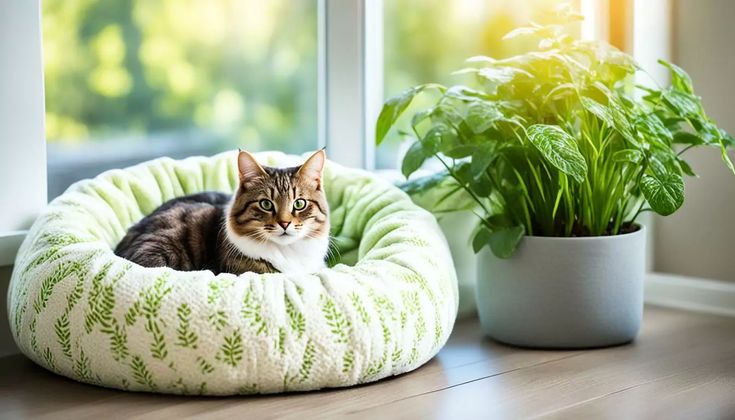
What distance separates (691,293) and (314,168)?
1099 mm

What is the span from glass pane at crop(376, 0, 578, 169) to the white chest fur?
2.76 ft

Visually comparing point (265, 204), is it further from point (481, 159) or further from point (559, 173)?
point (559, 173)

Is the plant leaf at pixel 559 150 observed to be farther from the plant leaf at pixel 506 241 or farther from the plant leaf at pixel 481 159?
the plant leaf at pixel 506 241

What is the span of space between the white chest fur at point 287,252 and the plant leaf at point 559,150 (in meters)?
0.48

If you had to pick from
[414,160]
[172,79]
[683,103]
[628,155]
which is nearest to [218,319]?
[414,160]

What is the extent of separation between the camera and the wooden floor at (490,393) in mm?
1549

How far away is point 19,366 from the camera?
74.1 inches

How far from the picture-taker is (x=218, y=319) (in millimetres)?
1556

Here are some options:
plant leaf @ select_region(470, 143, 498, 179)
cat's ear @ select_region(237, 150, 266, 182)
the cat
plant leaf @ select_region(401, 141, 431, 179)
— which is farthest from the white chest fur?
plant leaf @ select_region(470, 143, 498, 179)

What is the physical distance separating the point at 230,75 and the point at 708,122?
4.22 ft

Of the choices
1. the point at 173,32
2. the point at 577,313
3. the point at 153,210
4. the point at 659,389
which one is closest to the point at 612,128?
the point at 577,313

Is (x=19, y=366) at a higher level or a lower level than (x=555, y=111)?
lower

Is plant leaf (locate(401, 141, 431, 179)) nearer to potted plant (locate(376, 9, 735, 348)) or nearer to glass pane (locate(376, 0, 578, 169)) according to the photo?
potted plant (locate(376, 9, 735, 348))

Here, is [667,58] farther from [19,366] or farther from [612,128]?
[19,366]
